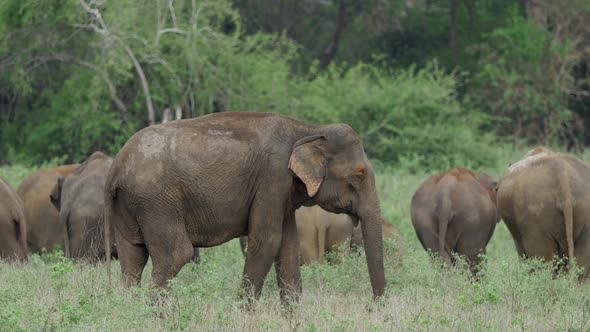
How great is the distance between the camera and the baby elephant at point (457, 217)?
1337cm

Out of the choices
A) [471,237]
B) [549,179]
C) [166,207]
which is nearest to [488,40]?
[471,237]

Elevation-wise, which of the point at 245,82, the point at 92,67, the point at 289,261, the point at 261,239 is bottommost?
the point at 245,82

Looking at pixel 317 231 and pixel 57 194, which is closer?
pixel 317 231

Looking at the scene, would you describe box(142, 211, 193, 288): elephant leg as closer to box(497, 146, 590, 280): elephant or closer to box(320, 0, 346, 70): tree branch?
box(497, 146, 590, 280): elephant

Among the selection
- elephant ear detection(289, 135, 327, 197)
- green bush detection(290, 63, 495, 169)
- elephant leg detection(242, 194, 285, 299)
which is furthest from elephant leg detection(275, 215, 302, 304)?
green bush detection(290, 63, 495, 169)

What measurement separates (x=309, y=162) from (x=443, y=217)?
415cm

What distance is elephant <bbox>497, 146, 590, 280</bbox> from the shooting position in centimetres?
1072

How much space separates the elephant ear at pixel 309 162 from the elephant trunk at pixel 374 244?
55cm

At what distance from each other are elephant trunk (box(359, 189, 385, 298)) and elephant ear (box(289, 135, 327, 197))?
0.55 m

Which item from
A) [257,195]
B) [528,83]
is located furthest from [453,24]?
[257,195]

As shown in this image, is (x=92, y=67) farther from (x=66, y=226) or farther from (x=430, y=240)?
(x=430, y=240)

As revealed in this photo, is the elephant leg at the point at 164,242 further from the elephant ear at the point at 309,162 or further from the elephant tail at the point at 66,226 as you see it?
the elephant tail at the point at 66,226

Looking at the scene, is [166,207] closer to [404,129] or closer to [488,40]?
[404,129]

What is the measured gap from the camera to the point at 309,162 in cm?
955
